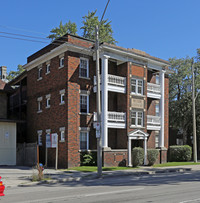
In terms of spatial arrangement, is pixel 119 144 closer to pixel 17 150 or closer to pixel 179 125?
pixel 17 150

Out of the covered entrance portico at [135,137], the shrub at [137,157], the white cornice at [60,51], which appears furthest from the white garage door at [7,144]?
the shrub at [137,157]

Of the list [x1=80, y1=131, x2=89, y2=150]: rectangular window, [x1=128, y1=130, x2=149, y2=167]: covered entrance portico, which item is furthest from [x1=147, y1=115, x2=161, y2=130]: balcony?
[x1=80, y1=131, x2=89, y2=150]: rectangular window

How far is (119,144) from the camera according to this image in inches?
1037

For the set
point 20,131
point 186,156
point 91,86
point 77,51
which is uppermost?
point 77,51

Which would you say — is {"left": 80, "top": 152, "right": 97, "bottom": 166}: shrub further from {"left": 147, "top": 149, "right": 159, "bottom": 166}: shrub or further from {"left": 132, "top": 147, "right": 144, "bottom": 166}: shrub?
{"left": 147, "top": 149, "right": 159, "bottom": 166}: shrub

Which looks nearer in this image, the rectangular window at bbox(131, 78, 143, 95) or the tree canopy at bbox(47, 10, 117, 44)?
the rectangular window at bbox(131, 78, 143, 95)

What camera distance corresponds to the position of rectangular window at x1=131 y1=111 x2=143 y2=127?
2674cm

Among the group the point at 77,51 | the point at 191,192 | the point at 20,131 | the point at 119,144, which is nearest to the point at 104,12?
the point at 77,51

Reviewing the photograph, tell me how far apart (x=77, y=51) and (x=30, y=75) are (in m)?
7.93

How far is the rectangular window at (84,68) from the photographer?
25.4 meters

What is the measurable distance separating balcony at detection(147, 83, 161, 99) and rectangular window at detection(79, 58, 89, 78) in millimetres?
6610

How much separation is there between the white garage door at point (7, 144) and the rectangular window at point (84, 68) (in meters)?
8.21

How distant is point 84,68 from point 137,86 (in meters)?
5.25

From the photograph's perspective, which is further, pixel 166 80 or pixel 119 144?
pixel 166 80
